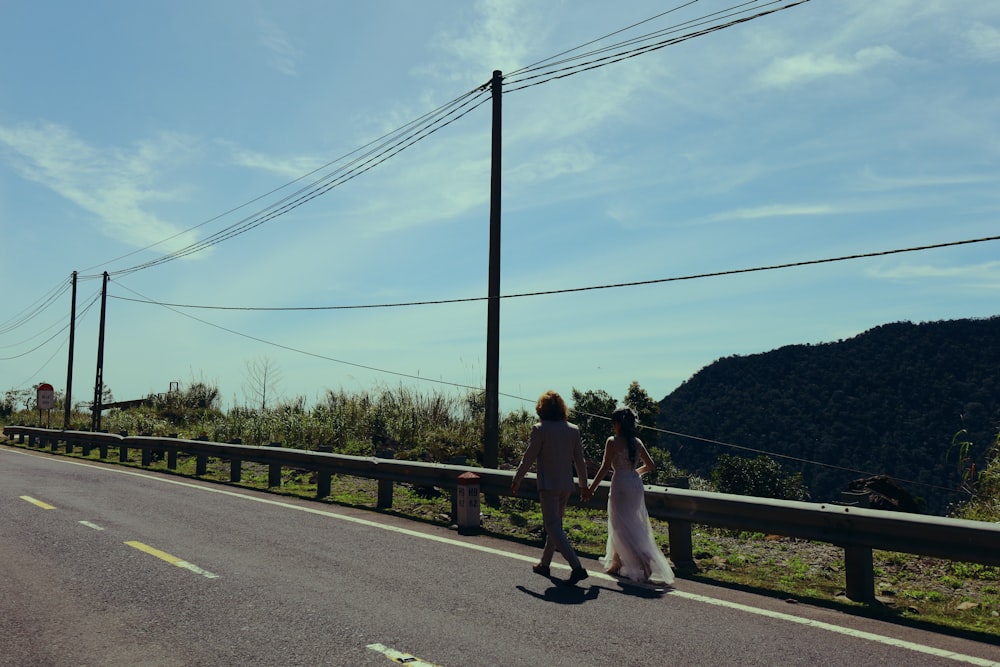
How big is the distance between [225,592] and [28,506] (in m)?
6.93

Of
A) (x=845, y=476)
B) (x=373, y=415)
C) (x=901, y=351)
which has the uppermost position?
(x=901, y=351)

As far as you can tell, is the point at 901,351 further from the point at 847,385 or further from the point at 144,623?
the point at 144,623

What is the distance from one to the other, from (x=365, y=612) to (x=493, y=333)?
27.7ft

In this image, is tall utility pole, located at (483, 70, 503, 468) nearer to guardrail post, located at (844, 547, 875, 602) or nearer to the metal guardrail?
the metal guardrail

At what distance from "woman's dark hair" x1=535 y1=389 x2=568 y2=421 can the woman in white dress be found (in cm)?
54

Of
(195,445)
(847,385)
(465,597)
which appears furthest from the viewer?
(847,385)

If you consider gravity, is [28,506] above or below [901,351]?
below

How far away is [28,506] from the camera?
11.3 m

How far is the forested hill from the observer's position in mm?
72625

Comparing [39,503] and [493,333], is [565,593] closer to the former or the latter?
[493,333]

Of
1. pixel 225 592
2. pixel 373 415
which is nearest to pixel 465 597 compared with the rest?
pixel 225 592

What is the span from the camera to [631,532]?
A: 7.16m

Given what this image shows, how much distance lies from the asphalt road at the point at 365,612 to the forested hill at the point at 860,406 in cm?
6644

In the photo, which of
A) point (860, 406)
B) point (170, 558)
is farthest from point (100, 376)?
point (860, 406)
